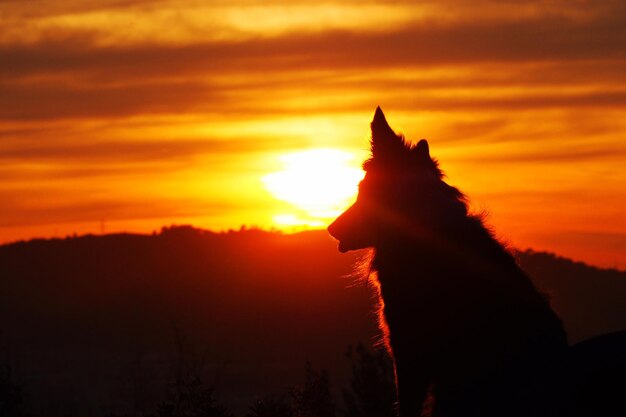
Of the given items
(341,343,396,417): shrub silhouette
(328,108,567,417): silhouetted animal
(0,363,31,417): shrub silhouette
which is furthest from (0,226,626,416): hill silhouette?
(328,108,567,417): silhouetted animal

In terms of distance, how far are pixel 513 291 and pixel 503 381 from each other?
4.72 feet

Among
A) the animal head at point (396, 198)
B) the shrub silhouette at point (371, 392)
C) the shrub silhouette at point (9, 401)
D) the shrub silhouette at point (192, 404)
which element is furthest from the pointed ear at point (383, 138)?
the shrub silhouette at point (9, 401)

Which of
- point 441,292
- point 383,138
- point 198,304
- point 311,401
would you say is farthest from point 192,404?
point 198,304

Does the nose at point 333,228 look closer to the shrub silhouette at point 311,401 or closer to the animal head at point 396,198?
the animal head at point 396,198

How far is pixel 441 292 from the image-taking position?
921cm

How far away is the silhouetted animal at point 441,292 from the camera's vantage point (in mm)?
7871

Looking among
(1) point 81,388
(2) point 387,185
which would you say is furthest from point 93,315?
(2) point 387,185

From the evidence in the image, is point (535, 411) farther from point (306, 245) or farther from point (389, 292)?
point (306, 245)

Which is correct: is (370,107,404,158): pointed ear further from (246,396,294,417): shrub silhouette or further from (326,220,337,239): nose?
(246,396,294,417): shrub silhouette

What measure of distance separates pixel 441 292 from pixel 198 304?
63.7 m

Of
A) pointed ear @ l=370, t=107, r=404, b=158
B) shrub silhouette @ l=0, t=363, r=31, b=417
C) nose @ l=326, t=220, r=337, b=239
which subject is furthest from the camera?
shrub silhouette @ l=0, t=363, r=31, b=417

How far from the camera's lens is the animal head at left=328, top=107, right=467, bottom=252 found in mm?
9633

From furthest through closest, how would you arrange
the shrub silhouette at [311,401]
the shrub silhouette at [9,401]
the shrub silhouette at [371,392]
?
1. the shrub silhouette at [371,392]
2. the shrub silhouette at [9,401]
3. the shrub silhouette at [311,401]

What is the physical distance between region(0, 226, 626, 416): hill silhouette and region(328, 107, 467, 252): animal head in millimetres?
48227
